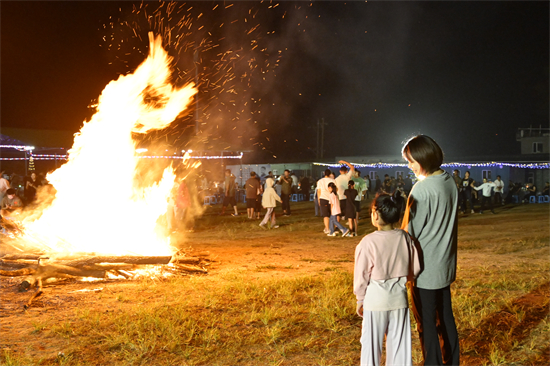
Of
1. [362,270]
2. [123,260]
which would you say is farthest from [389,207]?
[123,260]

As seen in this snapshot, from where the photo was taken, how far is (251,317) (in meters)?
5.64

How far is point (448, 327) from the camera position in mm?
3459

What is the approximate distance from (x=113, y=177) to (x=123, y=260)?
3043mm

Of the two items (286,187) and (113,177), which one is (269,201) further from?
(113,177)

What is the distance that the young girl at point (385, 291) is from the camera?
10.8ft

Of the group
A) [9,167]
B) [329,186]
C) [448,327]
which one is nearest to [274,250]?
[329,186]

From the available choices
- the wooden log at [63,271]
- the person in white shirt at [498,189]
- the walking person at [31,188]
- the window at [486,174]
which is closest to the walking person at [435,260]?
the wooden log at [63,271]

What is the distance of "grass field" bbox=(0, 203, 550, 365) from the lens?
459 cm

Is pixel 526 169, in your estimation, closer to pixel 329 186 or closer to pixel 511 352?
pixel 329 186

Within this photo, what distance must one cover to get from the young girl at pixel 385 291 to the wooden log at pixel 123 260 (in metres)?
5.81

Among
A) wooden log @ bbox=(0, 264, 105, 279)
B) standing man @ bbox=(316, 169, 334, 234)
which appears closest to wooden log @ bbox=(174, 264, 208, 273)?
wooden log @ bbox=(0, 264, 105, 279)

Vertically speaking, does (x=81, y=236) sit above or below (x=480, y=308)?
above

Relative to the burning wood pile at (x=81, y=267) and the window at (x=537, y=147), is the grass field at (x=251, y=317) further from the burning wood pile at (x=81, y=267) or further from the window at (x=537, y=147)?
the window at (x=537, y=147)

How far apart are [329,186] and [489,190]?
9.94m
